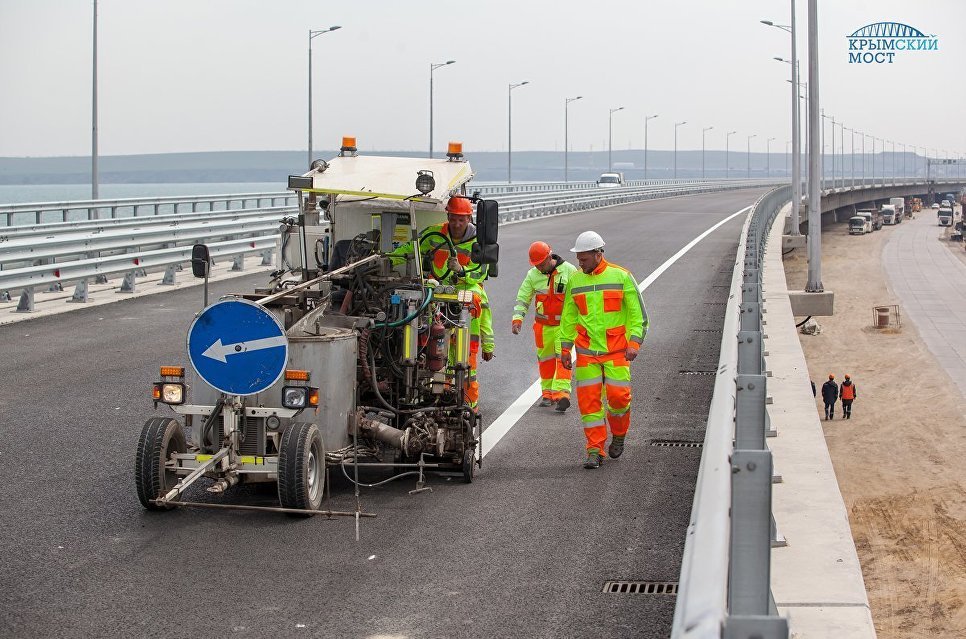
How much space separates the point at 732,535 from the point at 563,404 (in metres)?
7.27

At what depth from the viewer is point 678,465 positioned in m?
8.90

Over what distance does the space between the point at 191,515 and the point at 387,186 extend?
2.85m

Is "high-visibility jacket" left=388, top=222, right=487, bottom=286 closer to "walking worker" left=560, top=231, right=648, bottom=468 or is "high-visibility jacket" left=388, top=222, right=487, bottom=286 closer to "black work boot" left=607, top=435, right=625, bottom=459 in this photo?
"walking worker" left=560, top=231, right=648, bottom=468

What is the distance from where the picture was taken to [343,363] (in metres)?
7.93

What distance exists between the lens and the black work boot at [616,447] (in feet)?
29.9

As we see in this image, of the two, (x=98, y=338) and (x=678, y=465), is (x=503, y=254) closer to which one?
(x=98, y=338)

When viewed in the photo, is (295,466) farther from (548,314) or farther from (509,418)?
(548,314)

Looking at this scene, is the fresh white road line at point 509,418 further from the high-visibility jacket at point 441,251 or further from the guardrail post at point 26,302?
the guardrail post at point 26,302

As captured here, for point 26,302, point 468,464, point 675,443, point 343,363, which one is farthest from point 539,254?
point 26,302

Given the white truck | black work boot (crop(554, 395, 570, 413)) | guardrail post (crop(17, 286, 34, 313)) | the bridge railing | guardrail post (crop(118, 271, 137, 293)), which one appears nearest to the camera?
black work boot (crop(554, 395, 570, 413))

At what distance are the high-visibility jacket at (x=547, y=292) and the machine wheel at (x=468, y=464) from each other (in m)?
3.18

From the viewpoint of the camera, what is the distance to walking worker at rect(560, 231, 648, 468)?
30.2 feet

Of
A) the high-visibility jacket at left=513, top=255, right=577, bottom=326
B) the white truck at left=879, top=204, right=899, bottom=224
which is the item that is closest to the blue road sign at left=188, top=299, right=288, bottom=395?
the high-visibility jacket at left=513, top=255, right=577, bottom=326

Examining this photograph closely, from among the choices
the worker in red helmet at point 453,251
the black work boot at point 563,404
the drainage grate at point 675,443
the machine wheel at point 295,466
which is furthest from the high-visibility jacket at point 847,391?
the machine wheel at point 295,466
